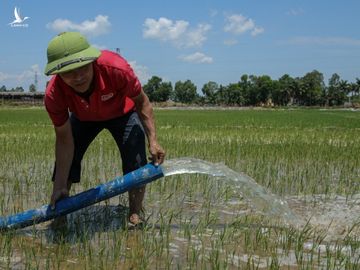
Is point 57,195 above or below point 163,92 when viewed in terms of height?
below

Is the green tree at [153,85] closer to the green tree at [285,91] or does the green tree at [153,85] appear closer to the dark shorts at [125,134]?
the green tree at [285,91]

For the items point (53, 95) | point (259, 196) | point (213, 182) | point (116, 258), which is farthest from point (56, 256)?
point (213, 182)

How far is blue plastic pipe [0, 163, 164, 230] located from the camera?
2850mm

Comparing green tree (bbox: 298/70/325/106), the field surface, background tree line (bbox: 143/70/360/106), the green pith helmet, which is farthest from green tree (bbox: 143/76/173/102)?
the green pith helmet

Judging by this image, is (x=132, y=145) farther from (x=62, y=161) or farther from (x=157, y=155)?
(x=62, y=161)

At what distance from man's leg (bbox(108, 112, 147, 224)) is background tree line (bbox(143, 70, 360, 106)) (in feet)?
214

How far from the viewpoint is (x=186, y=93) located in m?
80.9

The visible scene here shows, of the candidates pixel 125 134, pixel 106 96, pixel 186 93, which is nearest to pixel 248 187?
pixel 125 134

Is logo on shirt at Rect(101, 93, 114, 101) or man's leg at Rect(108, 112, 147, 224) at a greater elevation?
logo on shirt at Rect(101, 93, 114, 101)

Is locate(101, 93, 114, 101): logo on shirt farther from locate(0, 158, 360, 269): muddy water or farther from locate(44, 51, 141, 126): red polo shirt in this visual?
locate(0, 158, 360, 269): muddy water

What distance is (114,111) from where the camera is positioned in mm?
2996

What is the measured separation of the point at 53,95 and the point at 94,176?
225 centimetres

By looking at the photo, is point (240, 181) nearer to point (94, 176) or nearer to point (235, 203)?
point (235, 203)

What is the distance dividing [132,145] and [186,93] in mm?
78177
